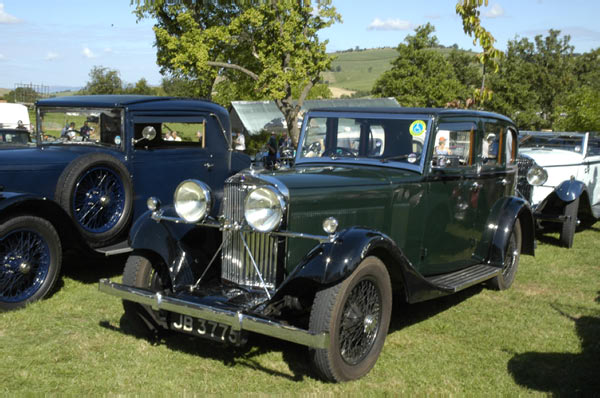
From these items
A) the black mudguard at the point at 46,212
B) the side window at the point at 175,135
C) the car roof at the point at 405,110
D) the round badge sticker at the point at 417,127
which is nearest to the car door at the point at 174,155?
the side window at the point at 175,135

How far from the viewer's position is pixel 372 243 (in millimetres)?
3850

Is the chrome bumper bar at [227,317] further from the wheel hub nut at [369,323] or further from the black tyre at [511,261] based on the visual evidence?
the black tyre at [511,261]

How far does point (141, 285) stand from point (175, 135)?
11.0 ft

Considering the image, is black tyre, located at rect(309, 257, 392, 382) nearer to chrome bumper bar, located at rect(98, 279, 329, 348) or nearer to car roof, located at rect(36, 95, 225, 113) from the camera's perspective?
chrome bumper bar, located at rect(98, 279, 329, 348)

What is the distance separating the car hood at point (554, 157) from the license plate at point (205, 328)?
7.09m

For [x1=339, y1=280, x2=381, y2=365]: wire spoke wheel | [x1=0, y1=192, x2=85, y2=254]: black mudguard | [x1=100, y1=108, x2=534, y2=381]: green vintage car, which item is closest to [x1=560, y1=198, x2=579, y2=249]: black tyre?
[x1=100, y1=108, x2=534, y2=381]: green vintage car

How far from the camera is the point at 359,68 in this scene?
412 ft

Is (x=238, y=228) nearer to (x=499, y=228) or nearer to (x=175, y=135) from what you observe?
(x=499, y=228)

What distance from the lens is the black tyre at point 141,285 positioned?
436 cm

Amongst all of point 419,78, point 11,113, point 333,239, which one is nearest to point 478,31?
point 333,239

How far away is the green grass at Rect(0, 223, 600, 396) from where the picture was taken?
3.82 meters

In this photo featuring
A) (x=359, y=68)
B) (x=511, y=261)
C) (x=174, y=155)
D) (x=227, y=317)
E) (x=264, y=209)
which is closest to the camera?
(x=227, y=317)

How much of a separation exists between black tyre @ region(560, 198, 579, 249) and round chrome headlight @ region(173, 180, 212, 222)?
20.8ft

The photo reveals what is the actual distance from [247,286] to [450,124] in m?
2.42
